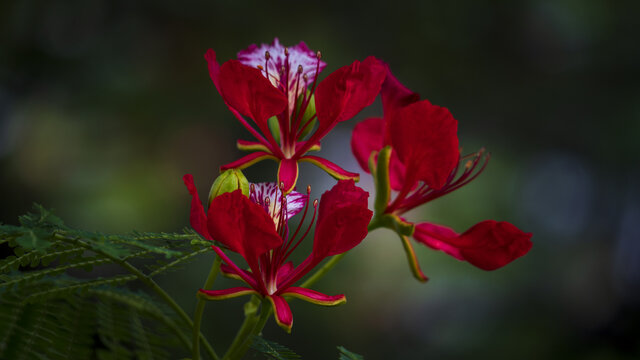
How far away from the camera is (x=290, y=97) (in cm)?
46

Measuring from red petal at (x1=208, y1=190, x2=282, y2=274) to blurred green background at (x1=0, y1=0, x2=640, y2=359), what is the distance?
1483 millimetres

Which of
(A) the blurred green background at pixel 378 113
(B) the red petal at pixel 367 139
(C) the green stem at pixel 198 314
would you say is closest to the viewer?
(C) the green stem at pixel 198 314

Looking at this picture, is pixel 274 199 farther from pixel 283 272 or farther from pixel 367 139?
pixel 367 139

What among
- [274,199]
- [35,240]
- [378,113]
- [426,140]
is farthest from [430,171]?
[378,113]

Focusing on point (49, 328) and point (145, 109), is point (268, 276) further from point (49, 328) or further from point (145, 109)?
point (145, 109)

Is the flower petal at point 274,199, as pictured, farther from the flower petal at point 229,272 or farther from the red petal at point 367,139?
the red petal at point 367,139

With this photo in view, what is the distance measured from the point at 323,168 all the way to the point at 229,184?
89mm

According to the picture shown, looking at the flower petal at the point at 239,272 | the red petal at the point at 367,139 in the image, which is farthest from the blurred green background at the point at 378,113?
the flower petal at the point at 239,272

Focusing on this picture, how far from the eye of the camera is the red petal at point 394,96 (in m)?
0.47

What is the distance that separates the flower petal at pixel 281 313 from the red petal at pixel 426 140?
0.15 metres

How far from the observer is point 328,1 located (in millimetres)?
2275

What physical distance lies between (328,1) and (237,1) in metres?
0.35

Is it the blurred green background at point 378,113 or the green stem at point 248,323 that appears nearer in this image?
the green stem at point 248,323

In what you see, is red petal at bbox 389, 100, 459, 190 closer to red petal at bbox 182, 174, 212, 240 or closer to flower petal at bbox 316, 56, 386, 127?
flower petal at bbox 316, 56, 386, 127
